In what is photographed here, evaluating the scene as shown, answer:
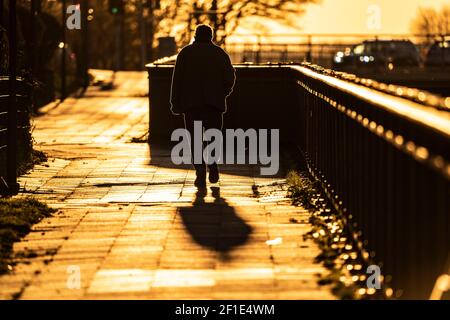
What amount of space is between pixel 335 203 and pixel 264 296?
3.41 meters

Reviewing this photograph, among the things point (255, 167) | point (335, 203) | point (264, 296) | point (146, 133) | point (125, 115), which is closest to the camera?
point (264, 296)

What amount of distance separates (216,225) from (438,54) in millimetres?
36012

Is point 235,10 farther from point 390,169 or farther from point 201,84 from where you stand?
point 390,169

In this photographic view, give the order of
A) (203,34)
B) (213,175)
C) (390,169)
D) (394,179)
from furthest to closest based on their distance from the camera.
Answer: (203,34)
(213,175)
(390,169)
(394,179)

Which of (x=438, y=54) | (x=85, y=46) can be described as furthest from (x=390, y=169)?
(x=438, y=54)

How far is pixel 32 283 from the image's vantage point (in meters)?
8.12

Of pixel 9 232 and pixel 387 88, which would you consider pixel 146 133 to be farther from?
pixel 387 88

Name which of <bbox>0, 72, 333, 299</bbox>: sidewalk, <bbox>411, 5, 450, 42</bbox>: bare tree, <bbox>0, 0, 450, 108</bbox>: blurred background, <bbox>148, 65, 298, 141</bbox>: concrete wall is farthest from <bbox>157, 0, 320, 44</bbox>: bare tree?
<bbox>411, 5, 450, 42</bbox>: bare tree

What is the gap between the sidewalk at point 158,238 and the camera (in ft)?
26.1

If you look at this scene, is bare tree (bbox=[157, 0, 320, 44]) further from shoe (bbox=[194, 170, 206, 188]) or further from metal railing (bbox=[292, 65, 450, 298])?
metal railing (bbox=[292, 65, 450, 298])

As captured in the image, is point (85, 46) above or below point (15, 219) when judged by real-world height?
below

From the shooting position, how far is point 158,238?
390 inches

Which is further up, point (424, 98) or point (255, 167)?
point (424, 98)
